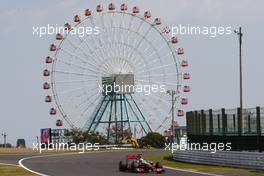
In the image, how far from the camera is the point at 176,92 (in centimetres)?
8006

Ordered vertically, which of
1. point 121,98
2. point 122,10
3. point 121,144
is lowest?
point 121,144

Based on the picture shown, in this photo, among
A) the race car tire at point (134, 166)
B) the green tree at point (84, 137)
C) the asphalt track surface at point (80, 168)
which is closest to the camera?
the asphalt track surface at point (80, 168)

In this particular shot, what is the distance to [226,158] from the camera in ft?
119

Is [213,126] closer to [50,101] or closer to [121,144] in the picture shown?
[50,101]

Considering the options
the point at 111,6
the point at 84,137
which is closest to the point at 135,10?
the point at 111,6

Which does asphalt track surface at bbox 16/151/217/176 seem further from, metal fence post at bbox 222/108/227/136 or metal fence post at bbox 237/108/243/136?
metal fence post at bbox 222/108/227/136

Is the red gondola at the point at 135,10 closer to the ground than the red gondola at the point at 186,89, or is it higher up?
higher up

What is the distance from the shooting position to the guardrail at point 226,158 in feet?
107

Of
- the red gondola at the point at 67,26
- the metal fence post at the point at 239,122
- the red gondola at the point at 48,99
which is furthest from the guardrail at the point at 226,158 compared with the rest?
the red gondola at the point at 67,26

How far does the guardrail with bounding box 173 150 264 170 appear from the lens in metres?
32.7

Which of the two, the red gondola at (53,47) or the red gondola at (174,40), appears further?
the red gondola at (174,40)

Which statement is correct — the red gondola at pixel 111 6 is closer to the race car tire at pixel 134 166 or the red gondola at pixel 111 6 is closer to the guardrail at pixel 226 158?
the guardrail at pixel 226 158

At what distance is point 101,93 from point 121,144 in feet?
44.6

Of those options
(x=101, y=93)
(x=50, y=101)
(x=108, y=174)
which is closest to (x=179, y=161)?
(x=108, y=174)
